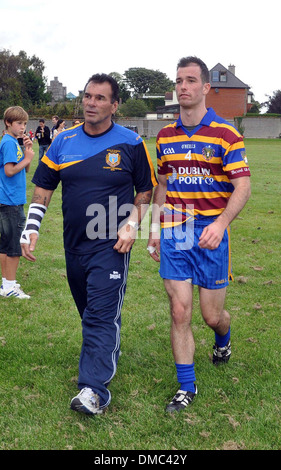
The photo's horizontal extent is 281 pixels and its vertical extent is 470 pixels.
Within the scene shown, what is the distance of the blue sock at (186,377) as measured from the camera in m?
4.41

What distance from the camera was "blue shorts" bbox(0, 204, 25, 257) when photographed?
23.5 feet

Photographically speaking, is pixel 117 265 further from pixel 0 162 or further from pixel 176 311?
pixel 0 162

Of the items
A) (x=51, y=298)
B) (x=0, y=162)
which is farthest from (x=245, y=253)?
(x=0, y=162)

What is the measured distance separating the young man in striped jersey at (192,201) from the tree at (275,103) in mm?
90395

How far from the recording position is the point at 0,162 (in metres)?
7.11

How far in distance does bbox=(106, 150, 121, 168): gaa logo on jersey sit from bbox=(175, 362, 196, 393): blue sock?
1712 millimetres

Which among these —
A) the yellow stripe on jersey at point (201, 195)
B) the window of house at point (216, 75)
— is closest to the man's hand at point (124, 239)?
the yellow stripe on jersey at point (201, 195)

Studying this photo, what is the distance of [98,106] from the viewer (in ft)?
14.7

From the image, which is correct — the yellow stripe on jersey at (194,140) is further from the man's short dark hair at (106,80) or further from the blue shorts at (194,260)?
the blue shorts at (194,260)

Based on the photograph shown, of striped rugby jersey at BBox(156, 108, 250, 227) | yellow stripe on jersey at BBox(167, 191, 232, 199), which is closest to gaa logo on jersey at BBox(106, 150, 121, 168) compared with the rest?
striped rugby jersey at BBox(156, 108, 250, 227)

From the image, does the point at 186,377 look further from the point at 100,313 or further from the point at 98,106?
the point at 98,106

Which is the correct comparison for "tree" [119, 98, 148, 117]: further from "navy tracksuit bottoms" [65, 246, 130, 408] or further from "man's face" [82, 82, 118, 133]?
"navy tracksuit bottoms" [65, 246, 130, 408]

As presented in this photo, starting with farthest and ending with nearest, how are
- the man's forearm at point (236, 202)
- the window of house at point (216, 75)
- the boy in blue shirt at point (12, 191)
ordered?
the window of house at point (216, 75)
the boy in blue shirt at point (12, 191)
the man's forearm at point (236, 202)
